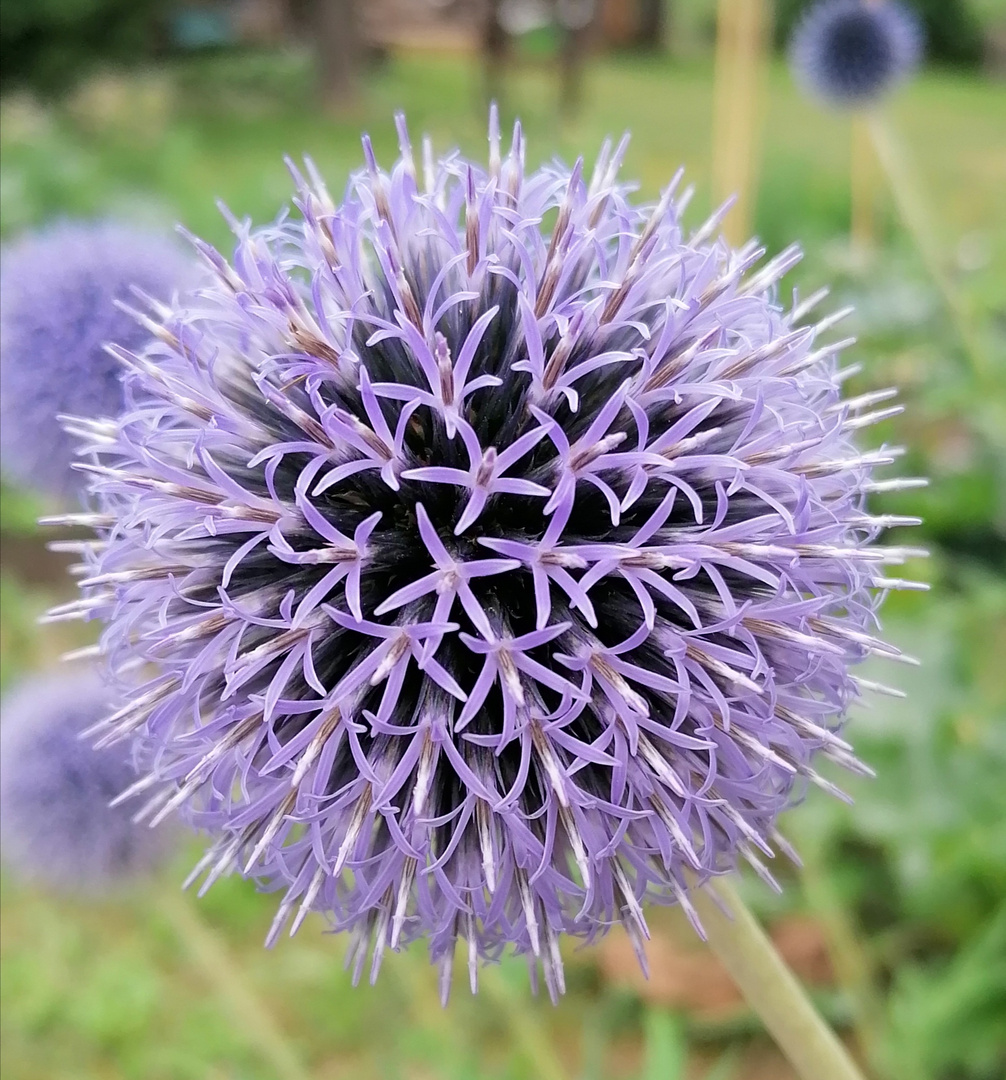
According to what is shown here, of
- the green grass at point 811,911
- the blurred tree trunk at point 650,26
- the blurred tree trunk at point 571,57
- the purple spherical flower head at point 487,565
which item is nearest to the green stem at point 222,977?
the green grass at point 811,911

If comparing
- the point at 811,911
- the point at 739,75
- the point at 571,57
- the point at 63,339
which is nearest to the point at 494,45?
the point at 571,57

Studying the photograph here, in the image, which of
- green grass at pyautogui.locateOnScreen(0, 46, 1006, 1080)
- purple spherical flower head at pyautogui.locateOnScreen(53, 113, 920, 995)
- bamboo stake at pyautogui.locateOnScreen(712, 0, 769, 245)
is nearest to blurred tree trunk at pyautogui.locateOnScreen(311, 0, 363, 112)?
green grass at pyautogui.locateOnScreen(0, 46, 1006, 1080)

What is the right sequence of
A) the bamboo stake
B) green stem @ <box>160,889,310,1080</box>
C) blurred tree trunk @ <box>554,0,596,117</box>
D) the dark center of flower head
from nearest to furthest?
green stem @ <box>160,889,310,1080</box> < the bamboo stake < the dark center of flower head < blurred tree trunk @ <box>554,0,596,117</box>

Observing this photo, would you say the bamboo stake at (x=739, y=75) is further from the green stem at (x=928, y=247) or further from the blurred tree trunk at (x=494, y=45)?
the blurred tree trunk at (x=494, y=45)

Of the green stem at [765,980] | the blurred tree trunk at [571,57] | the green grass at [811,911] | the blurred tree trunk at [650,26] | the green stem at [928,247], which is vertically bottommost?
the green grass at [811,911]

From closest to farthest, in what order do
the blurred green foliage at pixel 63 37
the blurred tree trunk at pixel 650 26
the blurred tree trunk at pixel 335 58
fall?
the blurred green foliage at pixel 63 37
the blurred tree trunk at pixel 335 58
the blurred tree trunk at pixel 650 26

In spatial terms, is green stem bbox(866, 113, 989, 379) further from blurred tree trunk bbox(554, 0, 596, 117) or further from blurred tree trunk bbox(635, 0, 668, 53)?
blurred tree trunk bbox(635, 0, 668, 53)
